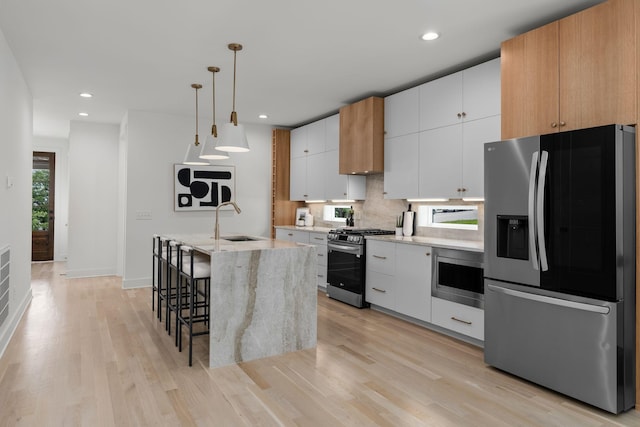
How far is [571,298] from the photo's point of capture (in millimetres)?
2479

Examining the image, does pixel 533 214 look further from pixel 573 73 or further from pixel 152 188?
pixel 152 188

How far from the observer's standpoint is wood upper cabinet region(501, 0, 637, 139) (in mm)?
2457

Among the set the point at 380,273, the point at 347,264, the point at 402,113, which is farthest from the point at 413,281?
the point at 402,113

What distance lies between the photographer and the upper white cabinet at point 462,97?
361 centimetres

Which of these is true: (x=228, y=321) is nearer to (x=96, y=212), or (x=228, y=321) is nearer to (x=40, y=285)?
(x=40, y=285)

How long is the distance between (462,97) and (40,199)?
8.64 m

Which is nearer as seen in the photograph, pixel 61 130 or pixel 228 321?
pixel 228 321

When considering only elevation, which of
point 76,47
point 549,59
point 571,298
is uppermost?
point 76,47

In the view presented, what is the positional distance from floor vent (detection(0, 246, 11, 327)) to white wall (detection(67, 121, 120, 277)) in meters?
3.45

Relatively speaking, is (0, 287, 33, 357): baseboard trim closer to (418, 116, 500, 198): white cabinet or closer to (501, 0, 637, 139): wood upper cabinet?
(418, 116, 500, 198): white cabinet

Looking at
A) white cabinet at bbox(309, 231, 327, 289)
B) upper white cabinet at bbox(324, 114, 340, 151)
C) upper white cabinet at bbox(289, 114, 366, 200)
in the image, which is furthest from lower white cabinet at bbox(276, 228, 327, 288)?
upper white cabinet at bbox(324, 114, 340, 151)

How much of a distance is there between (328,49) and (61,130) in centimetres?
623

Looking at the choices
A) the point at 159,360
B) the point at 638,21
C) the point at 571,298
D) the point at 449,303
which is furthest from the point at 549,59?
the point at 159,360

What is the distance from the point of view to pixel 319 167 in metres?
6.11
